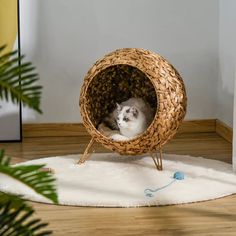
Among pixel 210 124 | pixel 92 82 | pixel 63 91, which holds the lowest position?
pixel 210 124

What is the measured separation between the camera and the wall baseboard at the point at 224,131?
3.22 meters

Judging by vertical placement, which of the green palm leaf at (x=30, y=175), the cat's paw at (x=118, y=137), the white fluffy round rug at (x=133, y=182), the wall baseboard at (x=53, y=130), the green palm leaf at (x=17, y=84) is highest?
the green palm leaf at (x=17, y=84)

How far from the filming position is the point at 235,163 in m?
2.46

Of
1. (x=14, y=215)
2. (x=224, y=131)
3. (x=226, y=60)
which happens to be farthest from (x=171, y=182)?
(x=14, y=215)

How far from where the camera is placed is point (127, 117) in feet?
8.36

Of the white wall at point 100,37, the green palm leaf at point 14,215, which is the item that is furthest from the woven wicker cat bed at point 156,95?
the green palm leaf at point 14,215

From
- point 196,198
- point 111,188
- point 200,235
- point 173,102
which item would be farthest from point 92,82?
point 200,235

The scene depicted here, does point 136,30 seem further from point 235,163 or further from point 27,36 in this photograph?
point 235,163

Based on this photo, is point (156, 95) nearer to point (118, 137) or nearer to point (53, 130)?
point (118, 137)

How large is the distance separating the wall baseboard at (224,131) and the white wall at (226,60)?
1.0 inches

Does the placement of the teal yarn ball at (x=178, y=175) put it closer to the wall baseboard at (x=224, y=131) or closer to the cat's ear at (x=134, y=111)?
the cat's ear at (x=134, y=111)

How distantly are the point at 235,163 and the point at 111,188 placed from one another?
624 mm

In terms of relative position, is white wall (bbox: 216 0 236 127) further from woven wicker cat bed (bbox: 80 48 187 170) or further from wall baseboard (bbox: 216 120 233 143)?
woven wicker cat bed (bbox: 80 48 187 170)

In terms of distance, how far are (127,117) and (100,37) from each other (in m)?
0.96
